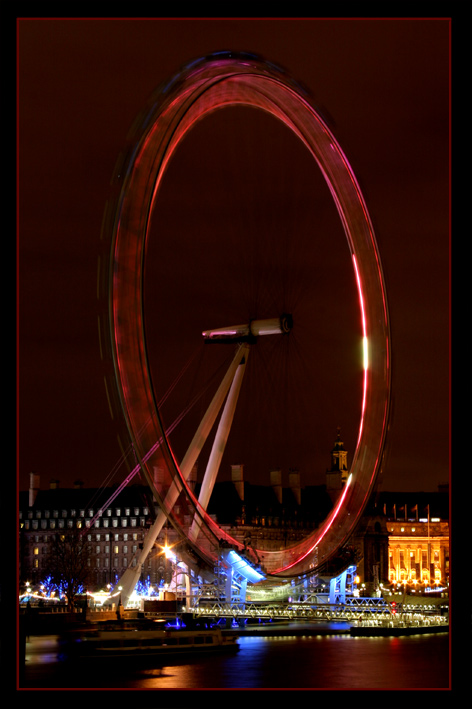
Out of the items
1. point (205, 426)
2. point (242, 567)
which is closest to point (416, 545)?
point (242, 567)

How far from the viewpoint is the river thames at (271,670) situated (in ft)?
92.1

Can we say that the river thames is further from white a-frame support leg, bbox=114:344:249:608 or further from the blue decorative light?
white a-frame support leg, bbox=114:344:249:608

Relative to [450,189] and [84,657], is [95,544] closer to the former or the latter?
[84,657]

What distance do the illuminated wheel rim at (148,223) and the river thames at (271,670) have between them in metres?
4.63

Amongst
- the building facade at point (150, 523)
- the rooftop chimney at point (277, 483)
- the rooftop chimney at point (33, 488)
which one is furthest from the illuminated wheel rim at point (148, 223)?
the rooftop chimney at point (33, 488)

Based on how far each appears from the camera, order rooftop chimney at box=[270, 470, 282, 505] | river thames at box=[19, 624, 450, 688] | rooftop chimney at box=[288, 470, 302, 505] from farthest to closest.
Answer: rooftop chimney at box=[288, 470, 302, 505] < rooftop chimney at box=[270, 470, 282, 505] < river thames at box=[19, 624, 450, 688]

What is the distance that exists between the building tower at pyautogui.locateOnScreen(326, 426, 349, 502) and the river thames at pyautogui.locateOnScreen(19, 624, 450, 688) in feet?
242

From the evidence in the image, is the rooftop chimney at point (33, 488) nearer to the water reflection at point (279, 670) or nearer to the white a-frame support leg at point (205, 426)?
the white a-frame support leg at point (205, 426)

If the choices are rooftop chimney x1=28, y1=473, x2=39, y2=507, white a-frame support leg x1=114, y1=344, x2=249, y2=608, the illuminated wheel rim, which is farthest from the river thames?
rooftop chimney x1=28, y1=473, x2=39, y2=507

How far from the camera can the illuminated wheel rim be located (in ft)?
97.6

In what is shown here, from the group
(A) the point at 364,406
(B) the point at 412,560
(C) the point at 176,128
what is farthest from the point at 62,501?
(C) the point at 176,128

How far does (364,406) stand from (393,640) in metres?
12.5
